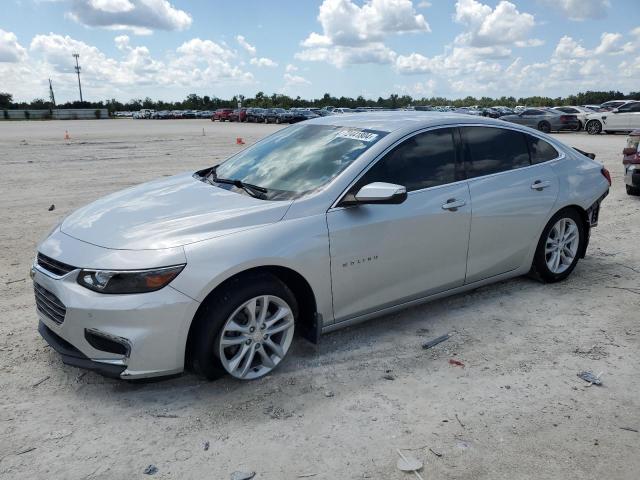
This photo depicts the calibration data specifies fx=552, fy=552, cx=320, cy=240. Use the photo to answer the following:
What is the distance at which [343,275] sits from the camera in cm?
372

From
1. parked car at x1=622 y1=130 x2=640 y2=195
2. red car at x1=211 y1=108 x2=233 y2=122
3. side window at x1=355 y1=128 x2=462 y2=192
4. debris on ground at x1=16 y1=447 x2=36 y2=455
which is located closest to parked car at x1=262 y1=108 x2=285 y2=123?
red car at x1=211 y1=108 x2=233 y2=122

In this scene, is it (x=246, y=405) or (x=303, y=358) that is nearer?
(x=246, y=405)

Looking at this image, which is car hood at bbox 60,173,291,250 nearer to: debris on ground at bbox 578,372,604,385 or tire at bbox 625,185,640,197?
debris on ground at bbox 578,372,604,385

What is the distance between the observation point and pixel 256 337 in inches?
137

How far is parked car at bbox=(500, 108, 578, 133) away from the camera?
29.4m

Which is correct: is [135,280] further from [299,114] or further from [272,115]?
[272,115]

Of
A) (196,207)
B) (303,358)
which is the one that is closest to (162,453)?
(303,358)

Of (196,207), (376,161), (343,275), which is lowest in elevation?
(343,275)

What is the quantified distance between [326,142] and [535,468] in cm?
262

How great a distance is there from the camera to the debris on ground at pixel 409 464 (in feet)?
8.92

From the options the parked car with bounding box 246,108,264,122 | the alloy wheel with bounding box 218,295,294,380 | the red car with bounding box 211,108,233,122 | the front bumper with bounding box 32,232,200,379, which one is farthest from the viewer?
the red car with bounding box 211,108,233,122

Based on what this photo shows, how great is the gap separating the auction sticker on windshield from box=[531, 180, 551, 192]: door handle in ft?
5.39

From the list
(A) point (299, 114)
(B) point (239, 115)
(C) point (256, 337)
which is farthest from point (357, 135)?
(B) point (239, 115)

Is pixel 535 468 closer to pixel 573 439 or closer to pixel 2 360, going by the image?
pixel 573 439
